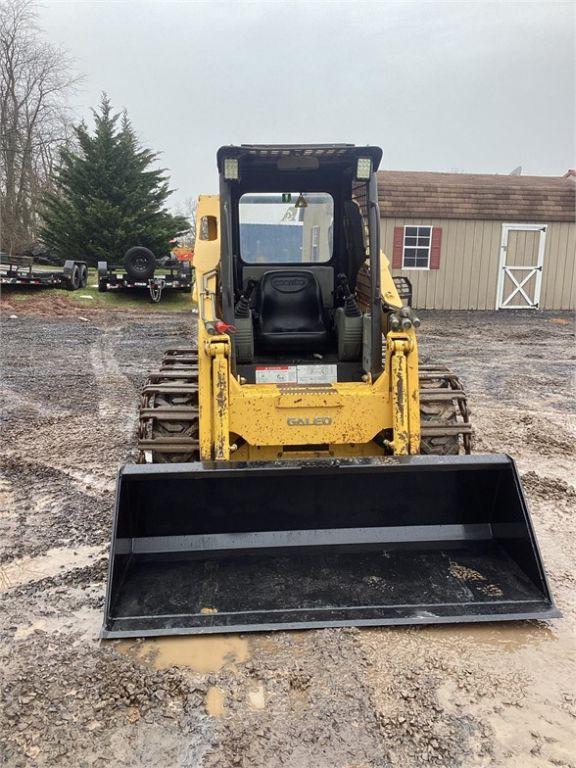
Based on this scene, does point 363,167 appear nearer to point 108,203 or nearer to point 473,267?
point 473,267

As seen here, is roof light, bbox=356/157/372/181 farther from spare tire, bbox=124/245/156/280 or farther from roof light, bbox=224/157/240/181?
spare tire, bbox=124/245/156/280

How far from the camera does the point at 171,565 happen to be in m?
3.52

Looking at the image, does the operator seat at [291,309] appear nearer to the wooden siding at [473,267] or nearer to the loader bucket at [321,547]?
the loader bucket at [321,547]

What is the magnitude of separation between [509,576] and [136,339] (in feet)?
35.1

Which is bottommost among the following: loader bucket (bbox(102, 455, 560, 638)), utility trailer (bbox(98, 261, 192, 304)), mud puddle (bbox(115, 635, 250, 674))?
mud puddle (bbox(115, 635, 250, 674))

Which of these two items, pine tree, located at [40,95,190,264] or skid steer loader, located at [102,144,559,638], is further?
pine tree, located at [40,95,190,264]

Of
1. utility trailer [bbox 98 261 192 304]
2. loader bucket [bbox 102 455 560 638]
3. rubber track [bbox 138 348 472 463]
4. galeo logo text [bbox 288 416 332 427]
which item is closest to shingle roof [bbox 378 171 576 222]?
utility trailer [bbox 98 261 192 304]

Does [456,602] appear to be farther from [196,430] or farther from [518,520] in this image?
[196,430]

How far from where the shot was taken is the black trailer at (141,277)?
18.1 meters

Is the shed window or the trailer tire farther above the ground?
the shed window

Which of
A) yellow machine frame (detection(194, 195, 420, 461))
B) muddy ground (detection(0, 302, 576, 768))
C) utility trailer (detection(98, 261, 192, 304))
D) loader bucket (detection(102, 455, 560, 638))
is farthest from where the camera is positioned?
utility trailer (detection(98, 261, 192, 304))

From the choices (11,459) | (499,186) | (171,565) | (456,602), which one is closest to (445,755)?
(456,602)

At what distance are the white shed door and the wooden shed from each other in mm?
28

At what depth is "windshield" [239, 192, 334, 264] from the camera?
5238mm
